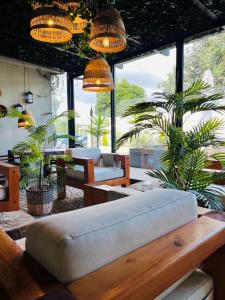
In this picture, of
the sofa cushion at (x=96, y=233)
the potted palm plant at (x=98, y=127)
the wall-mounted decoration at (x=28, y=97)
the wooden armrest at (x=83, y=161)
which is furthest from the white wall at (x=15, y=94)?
the sofa cushion at (x=96, y=233)

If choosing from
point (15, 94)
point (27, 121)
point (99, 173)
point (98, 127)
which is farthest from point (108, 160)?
point (15, 94)

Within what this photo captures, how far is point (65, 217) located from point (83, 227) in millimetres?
93

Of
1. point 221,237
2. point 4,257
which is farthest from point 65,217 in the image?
point 221,237

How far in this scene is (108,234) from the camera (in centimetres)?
71

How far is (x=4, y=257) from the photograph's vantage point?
0.72 m

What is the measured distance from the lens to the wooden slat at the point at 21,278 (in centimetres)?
57

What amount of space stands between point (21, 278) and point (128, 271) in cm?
28

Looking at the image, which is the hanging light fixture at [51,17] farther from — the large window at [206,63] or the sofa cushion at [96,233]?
the large window at [206,63]

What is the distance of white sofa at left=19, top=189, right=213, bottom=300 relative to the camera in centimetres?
64

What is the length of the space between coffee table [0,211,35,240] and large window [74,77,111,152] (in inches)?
108

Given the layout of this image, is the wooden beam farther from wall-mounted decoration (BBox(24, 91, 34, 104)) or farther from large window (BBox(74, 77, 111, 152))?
wall-mounted decoration (BBox(24, 91, 34, 104))

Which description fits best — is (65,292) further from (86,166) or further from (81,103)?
(81,103)

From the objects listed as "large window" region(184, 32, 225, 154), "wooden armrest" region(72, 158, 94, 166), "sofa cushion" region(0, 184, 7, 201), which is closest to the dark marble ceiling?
"large window" region(184, 32, 225, 154)

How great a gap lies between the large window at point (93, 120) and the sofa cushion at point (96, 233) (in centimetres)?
370
